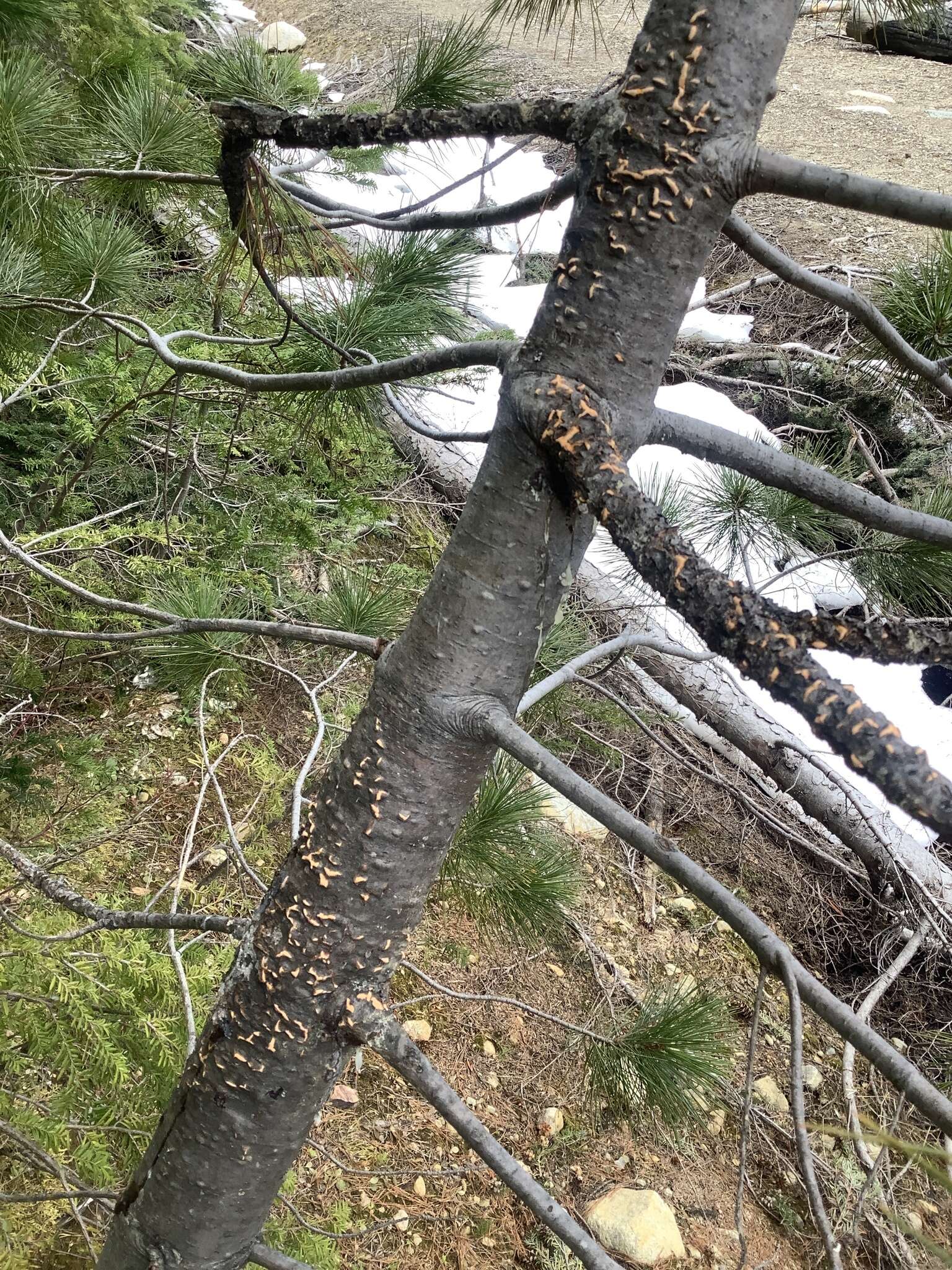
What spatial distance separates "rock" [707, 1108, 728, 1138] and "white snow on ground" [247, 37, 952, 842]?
888mm

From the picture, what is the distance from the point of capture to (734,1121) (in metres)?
2.16

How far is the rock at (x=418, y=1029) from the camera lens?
84.1 inches

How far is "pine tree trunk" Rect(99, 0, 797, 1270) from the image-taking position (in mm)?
652

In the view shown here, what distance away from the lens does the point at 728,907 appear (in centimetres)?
63

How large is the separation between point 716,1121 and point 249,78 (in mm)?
2506

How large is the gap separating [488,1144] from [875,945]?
85.6 inches

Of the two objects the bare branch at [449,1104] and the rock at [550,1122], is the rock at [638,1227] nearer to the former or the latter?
the rock at [550,1122]

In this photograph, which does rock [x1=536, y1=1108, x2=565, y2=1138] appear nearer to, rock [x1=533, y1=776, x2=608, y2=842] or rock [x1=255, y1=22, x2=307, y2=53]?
rock [x1=533, y1=776, x2=608, y2=842]

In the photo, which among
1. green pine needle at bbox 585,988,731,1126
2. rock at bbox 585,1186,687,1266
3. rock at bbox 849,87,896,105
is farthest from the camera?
rock at bbox 849,87,896,105

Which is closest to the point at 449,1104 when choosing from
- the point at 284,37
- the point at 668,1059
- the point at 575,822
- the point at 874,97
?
the point at 668,1059

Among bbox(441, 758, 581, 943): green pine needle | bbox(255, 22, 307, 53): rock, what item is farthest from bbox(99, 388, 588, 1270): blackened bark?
bbox(255, 22, 307, 53): rock

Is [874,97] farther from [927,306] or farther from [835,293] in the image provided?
[835,293]

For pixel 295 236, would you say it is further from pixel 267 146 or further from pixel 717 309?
pixel 717 309

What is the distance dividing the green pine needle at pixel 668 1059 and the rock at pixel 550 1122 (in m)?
0.89
